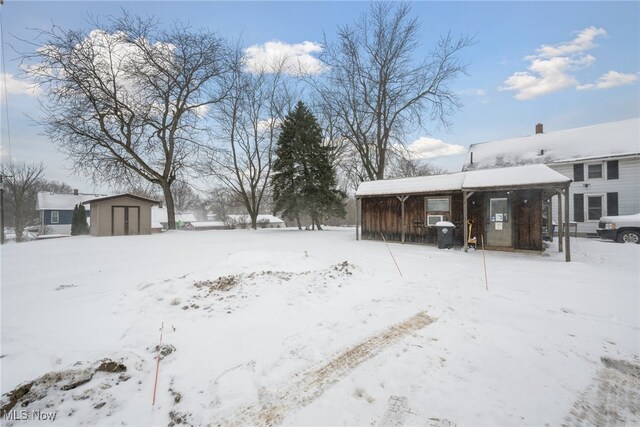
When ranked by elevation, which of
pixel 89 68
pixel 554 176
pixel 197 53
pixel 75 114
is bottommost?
pixel 554 176

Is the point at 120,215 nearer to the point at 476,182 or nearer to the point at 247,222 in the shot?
the point at 476,182

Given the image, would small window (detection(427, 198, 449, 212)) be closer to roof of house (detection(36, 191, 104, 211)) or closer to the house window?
the house window

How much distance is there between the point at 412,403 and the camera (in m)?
2.41

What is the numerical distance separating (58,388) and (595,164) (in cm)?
2772

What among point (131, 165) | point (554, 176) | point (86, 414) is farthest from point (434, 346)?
point (131, 165)

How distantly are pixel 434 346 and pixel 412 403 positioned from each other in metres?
1.17

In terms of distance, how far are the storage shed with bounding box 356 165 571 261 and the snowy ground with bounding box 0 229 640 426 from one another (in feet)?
15.0

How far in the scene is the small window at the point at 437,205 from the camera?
1285 centimetres

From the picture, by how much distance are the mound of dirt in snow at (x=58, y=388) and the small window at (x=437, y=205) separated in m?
13.0

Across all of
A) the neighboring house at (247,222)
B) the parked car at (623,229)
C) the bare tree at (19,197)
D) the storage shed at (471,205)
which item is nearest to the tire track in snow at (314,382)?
the storage shed at (471,205)

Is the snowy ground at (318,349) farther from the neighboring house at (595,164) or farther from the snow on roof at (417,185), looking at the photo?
the neighboring house at (595,164)

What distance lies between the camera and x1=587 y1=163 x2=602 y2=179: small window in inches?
743

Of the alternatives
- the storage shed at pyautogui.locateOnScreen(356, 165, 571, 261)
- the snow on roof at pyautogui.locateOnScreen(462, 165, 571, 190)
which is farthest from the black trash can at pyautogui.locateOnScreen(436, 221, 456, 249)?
the snow on roof at pyautogui.locateOnScreen(462, 165, 571, 190)

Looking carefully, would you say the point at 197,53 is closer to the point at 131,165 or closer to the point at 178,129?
the point at 178,129
